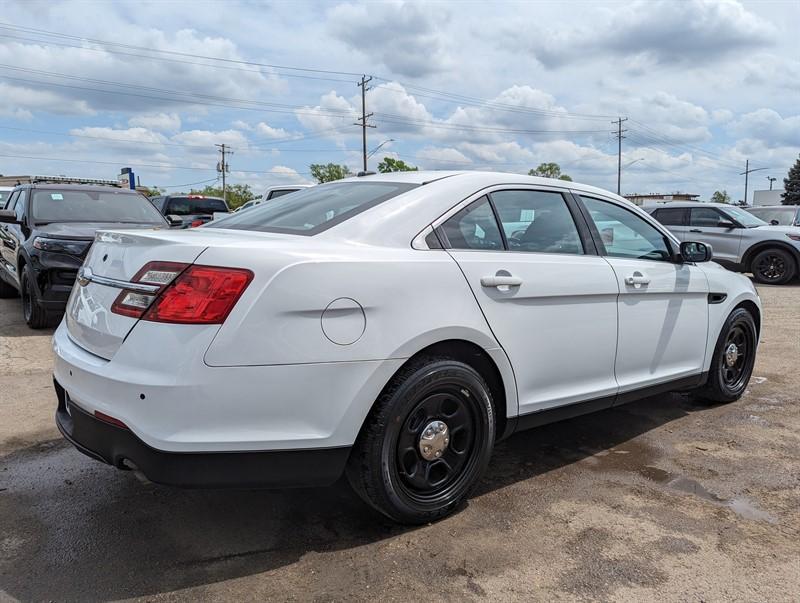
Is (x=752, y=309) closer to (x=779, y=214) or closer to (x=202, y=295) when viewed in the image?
(x=202, y=295)

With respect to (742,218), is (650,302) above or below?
below

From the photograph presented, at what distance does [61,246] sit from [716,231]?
12355 millimetres

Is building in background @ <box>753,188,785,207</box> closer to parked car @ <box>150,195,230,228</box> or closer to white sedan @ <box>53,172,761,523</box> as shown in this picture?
parked car @ <box>150,195,230,228</box>

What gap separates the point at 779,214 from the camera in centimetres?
1633

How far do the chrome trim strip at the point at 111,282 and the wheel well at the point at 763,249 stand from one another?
44.0 feet

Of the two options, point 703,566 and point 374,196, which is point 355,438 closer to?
point 374,196

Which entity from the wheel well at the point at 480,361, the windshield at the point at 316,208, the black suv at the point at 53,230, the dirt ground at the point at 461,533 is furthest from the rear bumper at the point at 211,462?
the black suv at the point at 53,230

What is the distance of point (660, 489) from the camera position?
3.29 metres

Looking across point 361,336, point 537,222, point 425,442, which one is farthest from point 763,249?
point 361,336

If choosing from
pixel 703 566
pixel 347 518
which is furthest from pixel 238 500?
pixel 703 566

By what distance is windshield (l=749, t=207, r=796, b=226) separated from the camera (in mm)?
16031

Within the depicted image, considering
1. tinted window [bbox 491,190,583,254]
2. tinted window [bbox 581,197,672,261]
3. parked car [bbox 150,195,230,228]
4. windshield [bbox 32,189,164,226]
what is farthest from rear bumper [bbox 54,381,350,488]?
parked car [bbox 150,195,230,228]

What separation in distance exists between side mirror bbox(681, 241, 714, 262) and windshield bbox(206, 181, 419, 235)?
2067mm

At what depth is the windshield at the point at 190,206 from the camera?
675 inches
